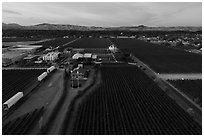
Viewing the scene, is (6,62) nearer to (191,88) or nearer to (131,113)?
(131,113)

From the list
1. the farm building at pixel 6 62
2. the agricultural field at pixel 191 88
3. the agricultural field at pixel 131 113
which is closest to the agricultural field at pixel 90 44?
the farm building at pixel 6 62

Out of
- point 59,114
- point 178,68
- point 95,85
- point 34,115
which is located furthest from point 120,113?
point 178,68

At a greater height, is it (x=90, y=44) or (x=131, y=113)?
(x=90, y=44)

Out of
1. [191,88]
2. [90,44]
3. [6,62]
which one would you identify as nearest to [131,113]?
[191,88]

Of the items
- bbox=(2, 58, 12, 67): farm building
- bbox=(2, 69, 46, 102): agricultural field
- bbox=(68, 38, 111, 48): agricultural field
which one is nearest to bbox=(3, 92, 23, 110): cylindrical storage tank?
bbox=(2, 69, 46, 102): agricultural field

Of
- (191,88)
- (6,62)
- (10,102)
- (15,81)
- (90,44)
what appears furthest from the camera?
(90,44)

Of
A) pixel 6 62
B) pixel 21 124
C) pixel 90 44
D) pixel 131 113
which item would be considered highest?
pixel 90 44

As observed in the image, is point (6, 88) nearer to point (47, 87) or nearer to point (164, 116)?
point (47, 87)
